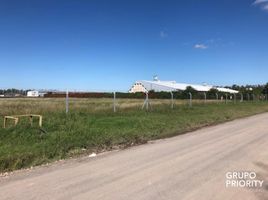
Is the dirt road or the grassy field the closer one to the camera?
the dirt road

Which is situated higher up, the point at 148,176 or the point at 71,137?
the point at 71,137

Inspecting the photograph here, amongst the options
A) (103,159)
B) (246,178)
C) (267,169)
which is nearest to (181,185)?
(246,178)

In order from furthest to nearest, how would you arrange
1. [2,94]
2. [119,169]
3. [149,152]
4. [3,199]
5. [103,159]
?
[2,94]
[149,152]
[103,159]
[119,169]
[3,199]

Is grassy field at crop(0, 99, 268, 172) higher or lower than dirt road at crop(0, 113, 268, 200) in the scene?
higher

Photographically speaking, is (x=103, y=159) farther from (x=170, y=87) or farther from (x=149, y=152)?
(x=170, y=87)

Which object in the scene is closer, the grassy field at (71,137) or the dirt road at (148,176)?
the dirt road at (148,176)

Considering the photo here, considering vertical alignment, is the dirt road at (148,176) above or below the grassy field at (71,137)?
below

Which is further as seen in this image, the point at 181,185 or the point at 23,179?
A: the point at 23,179

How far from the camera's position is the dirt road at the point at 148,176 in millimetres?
6363

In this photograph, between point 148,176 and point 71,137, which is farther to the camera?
point 71,137

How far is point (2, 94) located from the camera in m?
66.8

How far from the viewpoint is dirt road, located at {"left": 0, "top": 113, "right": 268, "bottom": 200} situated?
636cm

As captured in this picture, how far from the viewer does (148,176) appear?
7676 mm

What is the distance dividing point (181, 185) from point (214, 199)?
95 centimetres
